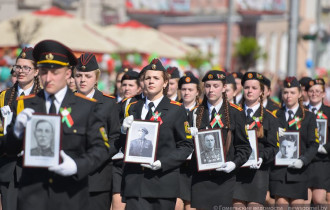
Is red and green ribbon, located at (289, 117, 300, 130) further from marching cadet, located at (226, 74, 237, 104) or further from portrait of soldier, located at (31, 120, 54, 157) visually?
portrait of soldier, located at (31, 120, 54, 157)

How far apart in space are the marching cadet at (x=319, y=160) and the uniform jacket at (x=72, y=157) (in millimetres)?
6216

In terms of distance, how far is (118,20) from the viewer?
39.3m

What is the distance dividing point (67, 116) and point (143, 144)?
1.91m

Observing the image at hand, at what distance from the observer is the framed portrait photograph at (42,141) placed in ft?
20.8

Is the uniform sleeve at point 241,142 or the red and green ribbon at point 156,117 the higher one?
the red and green ribbon at point 156,117

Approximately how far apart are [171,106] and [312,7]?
59575mm

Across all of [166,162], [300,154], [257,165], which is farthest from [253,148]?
[166,162]

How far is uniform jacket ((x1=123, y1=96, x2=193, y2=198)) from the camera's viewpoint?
841cm

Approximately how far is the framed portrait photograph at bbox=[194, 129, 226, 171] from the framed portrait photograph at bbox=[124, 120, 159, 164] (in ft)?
3.40

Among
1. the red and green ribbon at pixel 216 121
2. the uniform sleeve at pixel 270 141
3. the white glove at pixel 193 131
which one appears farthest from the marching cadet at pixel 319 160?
the white glove at pixel 193 131

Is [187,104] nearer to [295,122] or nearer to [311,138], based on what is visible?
[295,122]

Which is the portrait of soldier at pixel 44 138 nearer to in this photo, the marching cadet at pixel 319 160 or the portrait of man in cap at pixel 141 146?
the portrait of man in cap at pixel 141 146

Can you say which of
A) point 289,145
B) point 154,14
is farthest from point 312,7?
point 289,145

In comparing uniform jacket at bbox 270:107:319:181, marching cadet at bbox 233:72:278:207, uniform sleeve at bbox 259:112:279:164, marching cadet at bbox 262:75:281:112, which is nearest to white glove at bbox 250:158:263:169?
marching cadet at bbox 233:72:278:207
